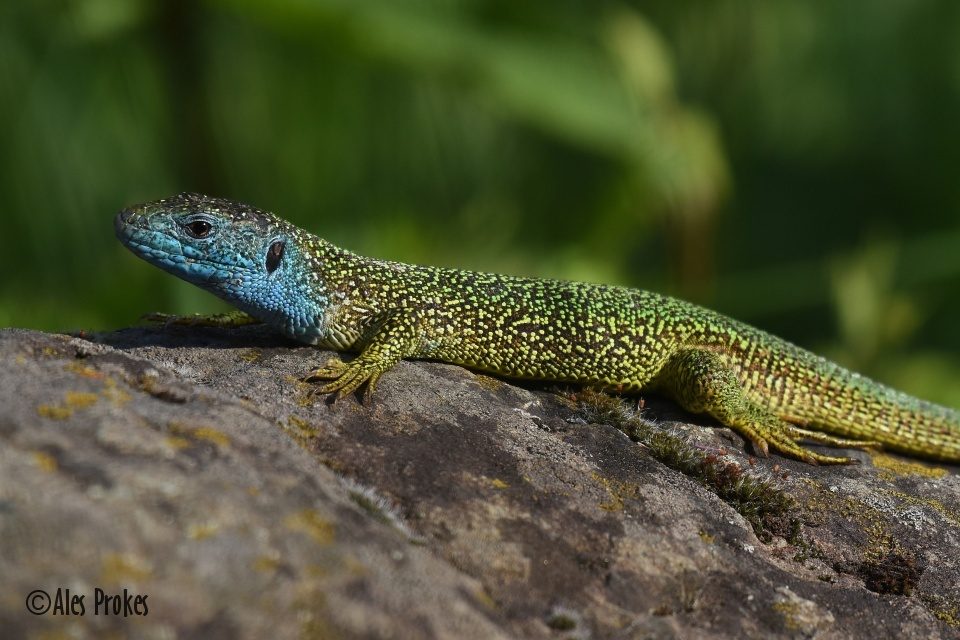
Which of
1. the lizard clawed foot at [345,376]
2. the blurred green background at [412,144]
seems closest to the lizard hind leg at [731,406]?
the lizard clawed foot at [345,376]

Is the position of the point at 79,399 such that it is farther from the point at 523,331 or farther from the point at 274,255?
the point at 523,331

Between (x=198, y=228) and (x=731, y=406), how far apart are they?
4050 millimetres

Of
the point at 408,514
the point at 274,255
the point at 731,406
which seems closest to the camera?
the point at 408,514

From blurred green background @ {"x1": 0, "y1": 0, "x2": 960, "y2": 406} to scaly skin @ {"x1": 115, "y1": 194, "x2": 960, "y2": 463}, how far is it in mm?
3375

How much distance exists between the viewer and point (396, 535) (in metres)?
4.11

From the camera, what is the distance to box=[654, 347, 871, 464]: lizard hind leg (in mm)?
6660

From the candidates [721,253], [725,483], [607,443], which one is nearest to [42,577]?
[607,443]

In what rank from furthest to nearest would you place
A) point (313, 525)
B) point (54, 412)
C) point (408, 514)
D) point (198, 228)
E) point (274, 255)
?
1. point (274, 255)
2. point (198, 228)
3. point (408, 514)
4. point (54, 412)
5. point (313, 525)

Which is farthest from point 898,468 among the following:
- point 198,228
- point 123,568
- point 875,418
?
point 123,568

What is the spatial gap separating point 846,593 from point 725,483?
956 millimetres

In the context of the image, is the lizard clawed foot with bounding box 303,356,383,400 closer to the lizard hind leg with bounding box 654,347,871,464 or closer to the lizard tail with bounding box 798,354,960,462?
the lizard hind leg with bounding box 654,347,871,464

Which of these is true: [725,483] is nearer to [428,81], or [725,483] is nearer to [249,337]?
[249,337]

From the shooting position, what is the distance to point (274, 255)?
6371 mm

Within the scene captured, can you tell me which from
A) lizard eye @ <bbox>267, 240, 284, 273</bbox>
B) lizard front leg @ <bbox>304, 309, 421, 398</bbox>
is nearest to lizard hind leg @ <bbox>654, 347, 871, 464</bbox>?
lizard front leg @ <bbox>304, 309, 421, 398</bbox>
